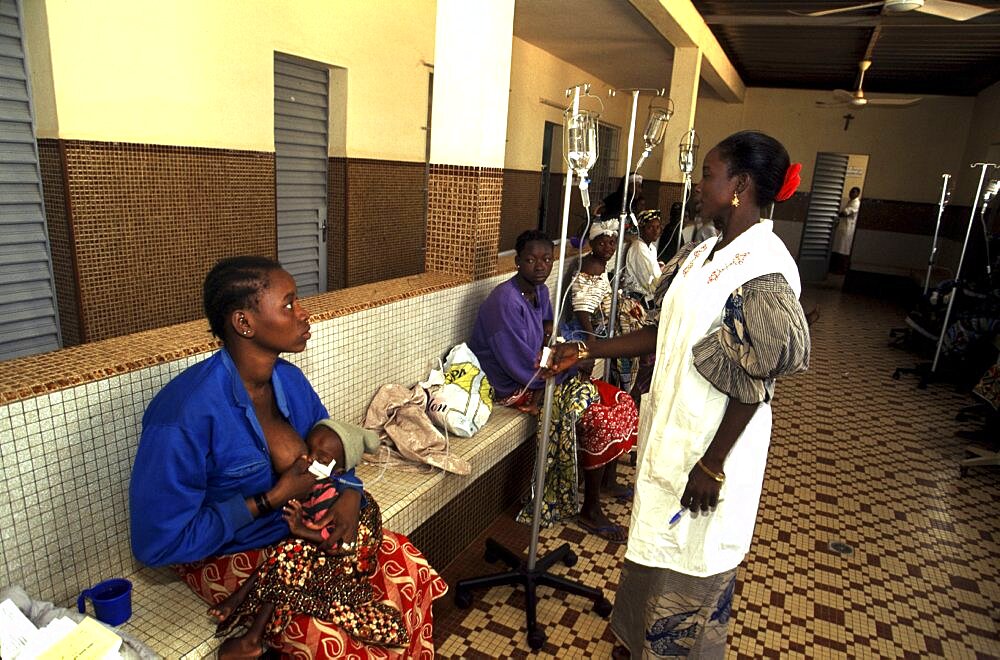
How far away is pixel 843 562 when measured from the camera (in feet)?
10.4

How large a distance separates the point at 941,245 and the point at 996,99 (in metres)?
2.39

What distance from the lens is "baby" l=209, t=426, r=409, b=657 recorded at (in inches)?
64.8

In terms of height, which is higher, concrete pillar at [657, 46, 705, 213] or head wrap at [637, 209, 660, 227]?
concrete pillar at [657, 46, 705, 213]

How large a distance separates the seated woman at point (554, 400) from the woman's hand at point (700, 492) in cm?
123

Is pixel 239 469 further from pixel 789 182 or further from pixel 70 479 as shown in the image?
pixel 789 182

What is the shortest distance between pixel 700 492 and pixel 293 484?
1.10 m

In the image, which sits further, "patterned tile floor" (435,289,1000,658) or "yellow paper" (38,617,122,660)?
"patterned tile floor" (435,289,1000,658)

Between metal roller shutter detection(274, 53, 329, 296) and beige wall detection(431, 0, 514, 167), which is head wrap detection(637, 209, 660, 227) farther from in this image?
metal roller shutter detection(274, 53, 329, 296)

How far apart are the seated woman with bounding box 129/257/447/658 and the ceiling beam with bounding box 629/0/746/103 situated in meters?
5.00

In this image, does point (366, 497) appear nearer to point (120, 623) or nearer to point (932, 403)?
point (120, 623)

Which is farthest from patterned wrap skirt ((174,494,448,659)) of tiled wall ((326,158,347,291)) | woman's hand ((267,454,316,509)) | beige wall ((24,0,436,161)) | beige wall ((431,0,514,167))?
tiled wall ((326,158,347,291))

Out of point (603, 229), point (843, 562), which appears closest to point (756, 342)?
point (843, 562)

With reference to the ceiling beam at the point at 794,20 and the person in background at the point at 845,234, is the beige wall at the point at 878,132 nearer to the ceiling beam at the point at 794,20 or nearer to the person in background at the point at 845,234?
the person in background at the point at 845,234

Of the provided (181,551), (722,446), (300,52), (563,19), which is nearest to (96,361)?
(181,551)
